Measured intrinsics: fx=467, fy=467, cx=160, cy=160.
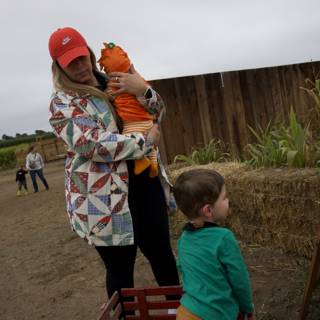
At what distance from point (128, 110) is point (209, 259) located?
92 cm

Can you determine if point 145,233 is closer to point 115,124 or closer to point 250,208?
point 115,124

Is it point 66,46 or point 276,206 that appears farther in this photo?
point 276,206

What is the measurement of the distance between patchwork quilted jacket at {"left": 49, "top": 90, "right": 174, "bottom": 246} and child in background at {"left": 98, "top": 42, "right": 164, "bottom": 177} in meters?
0.10

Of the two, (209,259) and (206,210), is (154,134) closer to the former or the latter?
(206,210)

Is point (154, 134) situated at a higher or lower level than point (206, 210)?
higher

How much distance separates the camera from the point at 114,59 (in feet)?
7.84

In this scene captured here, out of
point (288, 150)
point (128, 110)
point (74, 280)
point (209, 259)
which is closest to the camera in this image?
point (209, 259)

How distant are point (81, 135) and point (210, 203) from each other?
706 mm

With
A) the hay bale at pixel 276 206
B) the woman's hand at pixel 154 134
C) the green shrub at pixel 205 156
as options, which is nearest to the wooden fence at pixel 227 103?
the green shrub at pixel 205 156

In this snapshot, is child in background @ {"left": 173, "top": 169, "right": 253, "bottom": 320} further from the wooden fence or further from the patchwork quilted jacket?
the wooden fence

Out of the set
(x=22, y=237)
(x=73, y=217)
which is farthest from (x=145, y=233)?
(x=22, y=237)

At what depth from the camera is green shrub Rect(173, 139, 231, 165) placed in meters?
5.25

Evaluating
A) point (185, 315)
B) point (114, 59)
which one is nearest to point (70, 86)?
point (114, 59)

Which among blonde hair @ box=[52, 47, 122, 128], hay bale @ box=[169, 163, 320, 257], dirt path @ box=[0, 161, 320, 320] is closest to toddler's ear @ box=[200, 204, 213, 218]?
blonde hair @ box=[52, 47, 122, 128]
